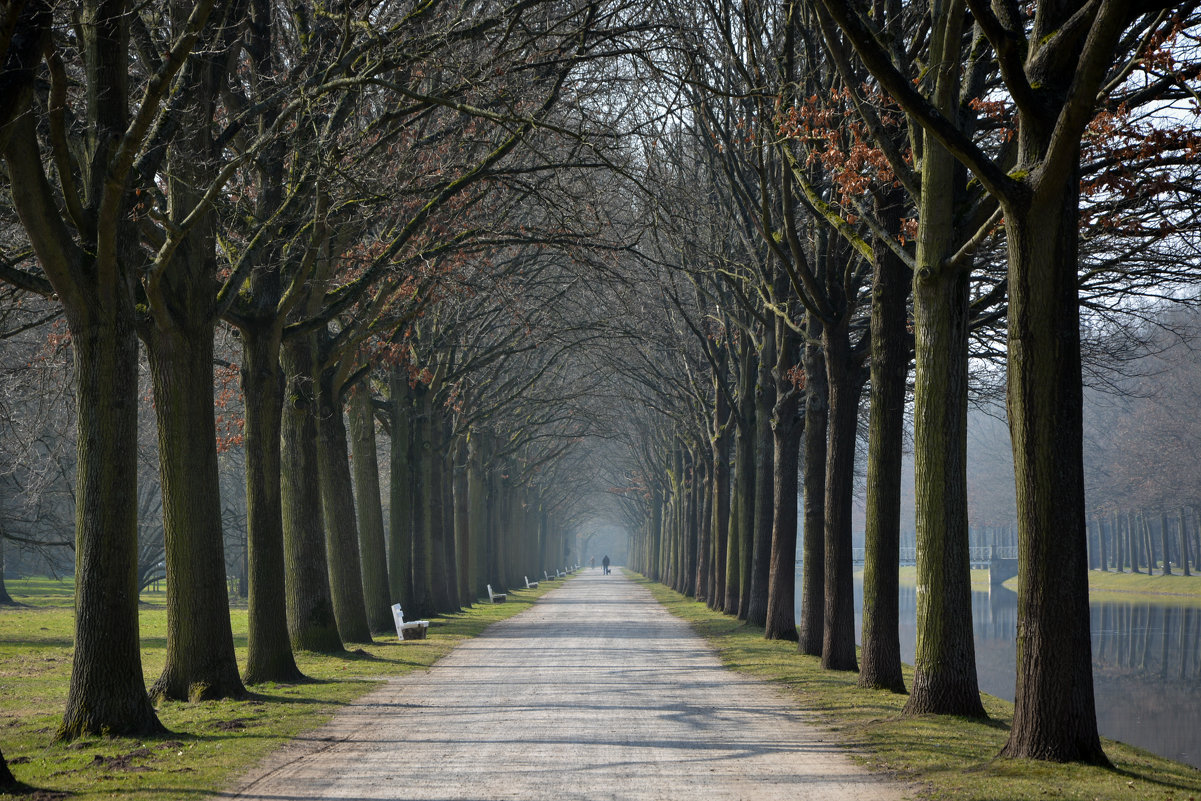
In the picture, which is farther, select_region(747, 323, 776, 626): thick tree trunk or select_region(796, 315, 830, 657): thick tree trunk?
select_region(747, 323, 776, 626): thick tree trunk

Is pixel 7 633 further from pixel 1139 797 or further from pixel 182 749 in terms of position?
pixel 1139 797

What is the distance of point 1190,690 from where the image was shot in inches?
789

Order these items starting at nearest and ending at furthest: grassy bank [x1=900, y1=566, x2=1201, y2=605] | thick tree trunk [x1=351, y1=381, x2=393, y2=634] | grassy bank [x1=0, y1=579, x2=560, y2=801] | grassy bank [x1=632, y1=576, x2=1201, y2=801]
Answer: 1. grassy bank [x1=632, y1=576, x2=1201, y2=801]
2. grassy bank [x1=0, y1=579, x2=560, y2=801]
3. thick tree trunk [x1=351, y1=381, x2=393, y2=634]
4. grassy bank [x1=900, y1=566, x2=1201, y2=605]

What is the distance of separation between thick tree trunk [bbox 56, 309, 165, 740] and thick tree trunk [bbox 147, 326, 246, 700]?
86.5 inches

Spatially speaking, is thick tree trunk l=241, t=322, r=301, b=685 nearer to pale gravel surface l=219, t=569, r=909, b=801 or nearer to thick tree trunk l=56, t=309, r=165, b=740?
pale gravel surface l=219, t=569, r=909, b=801

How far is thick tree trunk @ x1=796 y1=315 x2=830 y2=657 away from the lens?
59.4ft

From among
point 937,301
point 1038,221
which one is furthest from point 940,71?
point 1038,221

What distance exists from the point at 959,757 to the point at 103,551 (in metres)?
7.27

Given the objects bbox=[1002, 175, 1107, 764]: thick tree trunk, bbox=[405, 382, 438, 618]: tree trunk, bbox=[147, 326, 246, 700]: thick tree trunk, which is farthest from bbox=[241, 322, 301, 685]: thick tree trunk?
bbox=[405, 382, 438, 618]: tree trunk

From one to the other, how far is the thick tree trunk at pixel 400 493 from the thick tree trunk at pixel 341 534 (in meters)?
5.67

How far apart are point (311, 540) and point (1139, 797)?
12.7 metres

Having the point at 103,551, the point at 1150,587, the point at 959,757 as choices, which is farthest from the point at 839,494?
the point at 1150,587

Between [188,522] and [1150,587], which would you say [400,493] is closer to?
[188,522]

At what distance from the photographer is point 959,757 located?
8.80m
